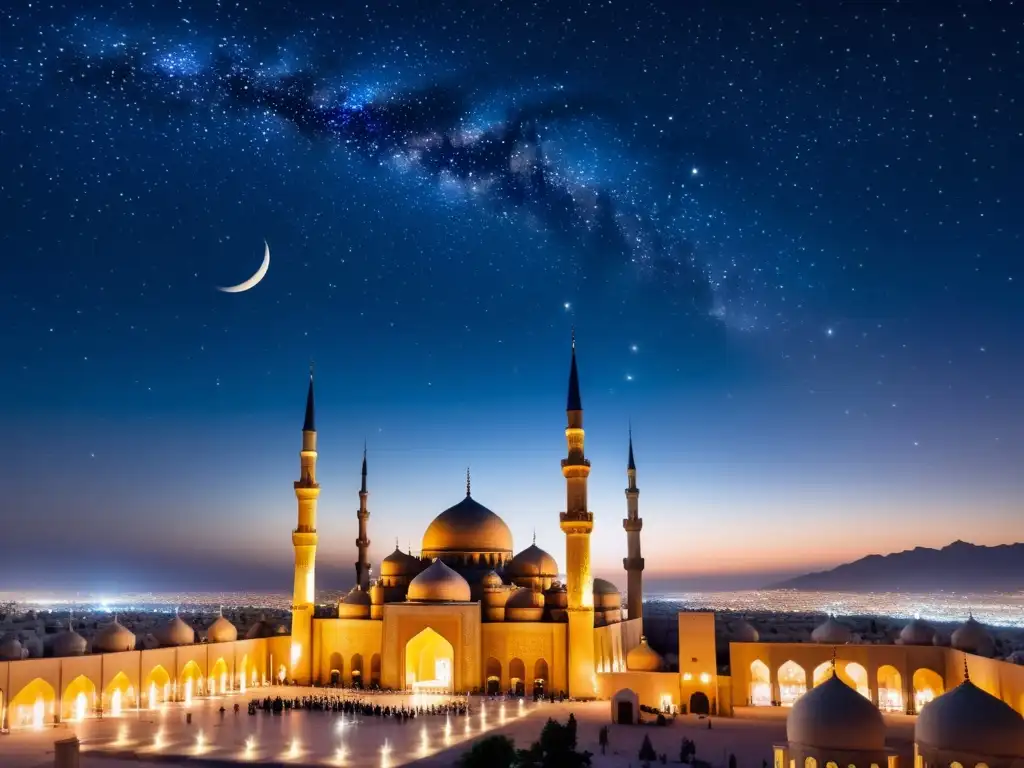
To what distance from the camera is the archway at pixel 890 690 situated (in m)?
26.2

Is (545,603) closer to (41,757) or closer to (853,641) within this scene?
(853,641)

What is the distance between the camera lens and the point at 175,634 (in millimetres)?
30141

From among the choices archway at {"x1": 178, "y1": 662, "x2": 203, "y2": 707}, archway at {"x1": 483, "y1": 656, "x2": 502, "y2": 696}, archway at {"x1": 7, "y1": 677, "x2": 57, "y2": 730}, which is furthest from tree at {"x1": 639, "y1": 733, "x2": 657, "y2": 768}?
archway at {"x1": 178, "y1": 662, "x2": 203, "y2": 707}

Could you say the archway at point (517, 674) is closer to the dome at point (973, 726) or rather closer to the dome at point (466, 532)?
the dome at point (466, 532)

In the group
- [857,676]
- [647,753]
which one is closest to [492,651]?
[857,676]

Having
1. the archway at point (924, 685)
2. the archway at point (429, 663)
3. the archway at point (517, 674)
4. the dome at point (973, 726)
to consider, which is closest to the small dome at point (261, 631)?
the archway at point (429, 663)

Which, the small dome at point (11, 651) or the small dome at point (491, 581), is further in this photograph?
the small dome at point (491, 581)

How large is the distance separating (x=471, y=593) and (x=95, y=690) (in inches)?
488

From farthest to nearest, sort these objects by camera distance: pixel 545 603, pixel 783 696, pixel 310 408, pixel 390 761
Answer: pixel 310 408
pixel 545 603
pixel 783 696
pixel 390 761

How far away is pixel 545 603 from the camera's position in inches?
1276

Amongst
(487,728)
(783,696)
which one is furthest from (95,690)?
(783,696)

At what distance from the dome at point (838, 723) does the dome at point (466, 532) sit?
841 inches

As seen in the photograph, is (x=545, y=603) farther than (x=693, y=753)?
Yes

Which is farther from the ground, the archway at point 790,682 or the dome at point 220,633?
the dome at point 220,633
